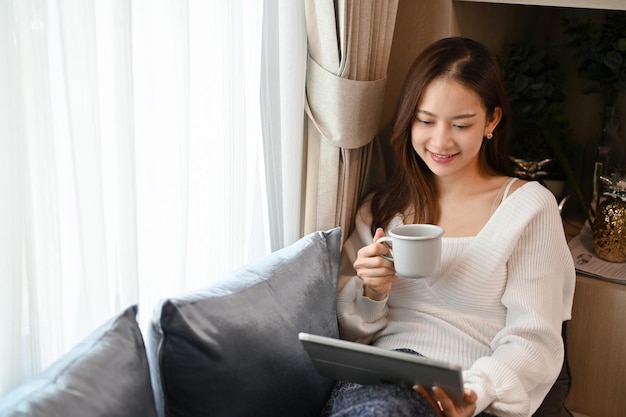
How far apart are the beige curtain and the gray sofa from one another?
249mm

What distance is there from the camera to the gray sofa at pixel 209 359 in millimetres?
1096

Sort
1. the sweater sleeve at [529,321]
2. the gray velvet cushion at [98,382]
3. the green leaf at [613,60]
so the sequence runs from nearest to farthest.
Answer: the gray velvet cushion at [98,382]
the sweater sleeve at [529,321]
the green leaf at [613,60]

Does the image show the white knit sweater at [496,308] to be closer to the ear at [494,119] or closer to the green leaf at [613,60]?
the ear at [494,119]

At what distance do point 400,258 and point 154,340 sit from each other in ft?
1.58

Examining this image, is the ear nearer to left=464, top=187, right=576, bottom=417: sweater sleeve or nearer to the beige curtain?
left=464, top=187, right=576, bottom=417: sweater sleeve

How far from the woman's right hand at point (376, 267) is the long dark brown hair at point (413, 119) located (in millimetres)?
190

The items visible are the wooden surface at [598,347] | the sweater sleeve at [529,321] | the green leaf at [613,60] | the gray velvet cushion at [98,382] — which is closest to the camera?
the gray velvet cushion at [98,382]

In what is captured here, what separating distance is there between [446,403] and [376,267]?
0.34 m

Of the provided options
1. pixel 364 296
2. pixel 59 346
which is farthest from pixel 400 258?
pixel 59 346

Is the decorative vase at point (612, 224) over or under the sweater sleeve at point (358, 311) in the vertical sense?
over

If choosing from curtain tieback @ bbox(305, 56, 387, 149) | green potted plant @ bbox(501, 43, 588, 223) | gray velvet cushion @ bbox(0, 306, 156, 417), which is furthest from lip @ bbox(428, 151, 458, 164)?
gray velvet cushion @ bbox(0, 306, 156, 417)

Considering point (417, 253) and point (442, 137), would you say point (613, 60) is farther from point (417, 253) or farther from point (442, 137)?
point (417, 253)

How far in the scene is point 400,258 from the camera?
142 cm

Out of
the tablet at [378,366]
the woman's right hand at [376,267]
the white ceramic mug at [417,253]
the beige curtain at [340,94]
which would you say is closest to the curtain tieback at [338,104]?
the beige curtain at [340,94]
